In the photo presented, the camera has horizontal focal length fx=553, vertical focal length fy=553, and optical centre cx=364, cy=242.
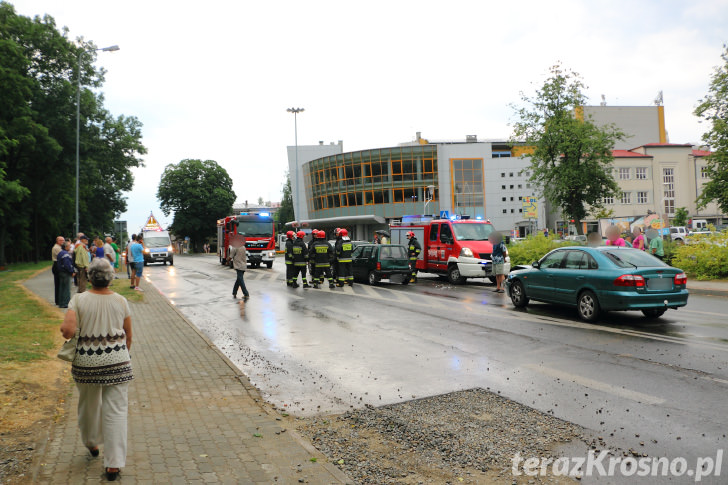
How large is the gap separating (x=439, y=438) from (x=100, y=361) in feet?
9.15

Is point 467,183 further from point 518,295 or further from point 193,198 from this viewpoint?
point 518,295

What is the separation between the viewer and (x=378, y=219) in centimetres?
6794

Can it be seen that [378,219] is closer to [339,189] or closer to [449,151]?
[339,189]

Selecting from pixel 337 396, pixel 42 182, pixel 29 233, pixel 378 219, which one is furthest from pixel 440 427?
pixel 378 219

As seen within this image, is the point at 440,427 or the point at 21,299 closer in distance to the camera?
the point at 440,427

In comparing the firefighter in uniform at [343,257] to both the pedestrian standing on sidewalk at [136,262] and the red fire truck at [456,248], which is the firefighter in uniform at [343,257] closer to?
the red fire truck at [456,248]

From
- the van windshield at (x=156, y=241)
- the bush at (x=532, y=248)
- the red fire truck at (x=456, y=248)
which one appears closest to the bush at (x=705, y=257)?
the bush at (x=532, y=248)

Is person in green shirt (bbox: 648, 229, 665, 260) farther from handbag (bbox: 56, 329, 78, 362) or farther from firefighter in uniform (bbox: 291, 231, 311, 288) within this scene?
handbag (bbox: 56, 329, 78, 362)

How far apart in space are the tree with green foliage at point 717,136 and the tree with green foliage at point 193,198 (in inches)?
2363

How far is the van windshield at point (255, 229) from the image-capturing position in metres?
31.4

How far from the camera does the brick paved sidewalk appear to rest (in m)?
3.97

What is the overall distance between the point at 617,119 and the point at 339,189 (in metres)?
46.6

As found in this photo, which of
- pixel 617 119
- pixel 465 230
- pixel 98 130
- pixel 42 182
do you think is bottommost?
pixel 465 230

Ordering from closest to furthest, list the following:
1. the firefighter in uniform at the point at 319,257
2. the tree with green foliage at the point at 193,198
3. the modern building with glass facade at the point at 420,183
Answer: the firefighter in uniform at the point at 319,257 → the modern building with glass facade at the point at 420,183 → the tree with green foliage at the point at 193,198
